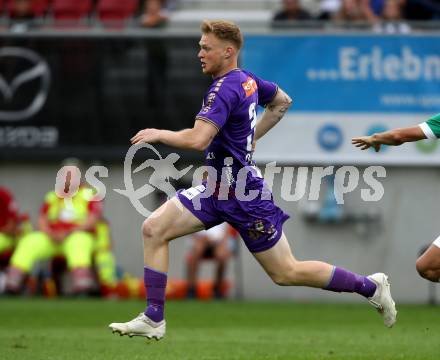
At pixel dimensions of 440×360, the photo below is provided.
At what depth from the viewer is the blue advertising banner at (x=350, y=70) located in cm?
1596

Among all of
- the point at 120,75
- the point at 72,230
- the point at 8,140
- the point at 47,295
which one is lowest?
the point at 47,295

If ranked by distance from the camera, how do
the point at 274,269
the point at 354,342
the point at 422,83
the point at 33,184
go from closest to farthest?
1. the point at 274,269
2. the point at 354,342
3. the point at 422,83
4. the point at 33,184

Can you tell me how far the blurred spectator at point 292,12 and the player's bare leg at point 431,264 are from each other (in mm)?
8868

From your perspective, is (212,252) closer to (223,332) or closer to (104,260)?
(104,260)

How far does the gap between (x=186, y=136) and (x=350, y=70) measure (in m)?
9.04

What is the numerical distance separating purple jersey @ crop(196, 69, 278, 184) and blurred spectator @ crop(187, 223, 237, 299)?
26.8 ft

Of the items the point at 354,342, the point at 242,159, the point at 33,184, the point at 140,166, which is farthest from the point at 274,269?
the point at 33,184

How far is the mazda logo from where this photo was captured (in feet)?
54.6

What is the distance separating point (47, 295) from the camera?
16.5 meters

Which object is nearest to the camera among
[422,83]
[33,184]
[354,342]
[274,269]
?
[274,269]

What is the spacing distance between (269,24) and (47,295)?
18.0 ft

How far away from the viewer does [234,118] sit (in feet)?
26.1

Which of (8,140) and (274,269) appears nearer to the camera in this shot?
(274,269)

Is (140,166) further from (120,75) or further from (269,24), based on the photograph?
(269,24)
